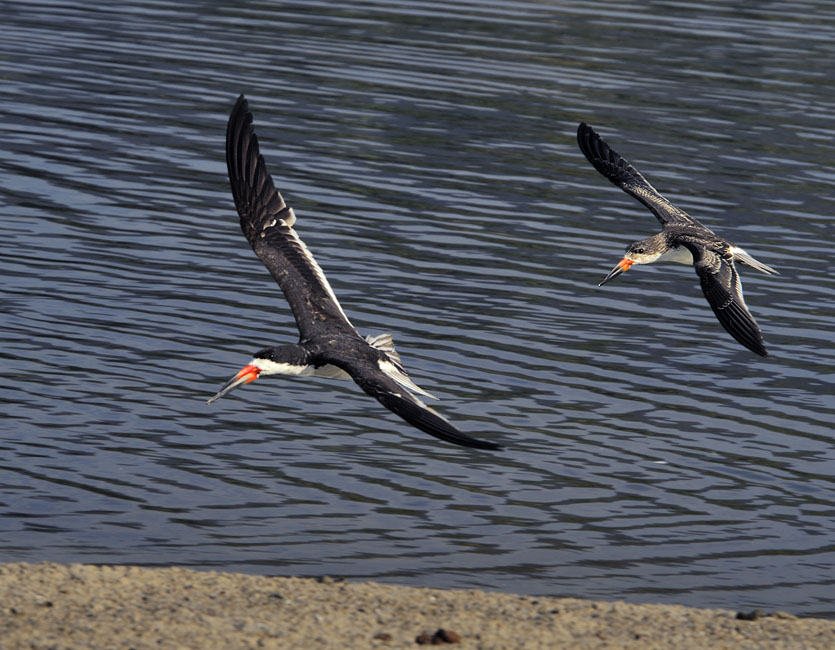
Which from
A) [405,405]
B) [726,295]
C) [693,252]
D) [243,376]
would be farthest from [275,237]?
[693,252]

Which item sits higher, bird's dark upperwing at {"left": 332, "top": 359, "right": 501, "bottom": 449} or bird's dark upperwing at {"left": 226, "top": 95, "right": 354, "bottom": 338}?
bird's dark upperwing at {"left": 226, "top": 95, "right": 354, "bottom": 338}

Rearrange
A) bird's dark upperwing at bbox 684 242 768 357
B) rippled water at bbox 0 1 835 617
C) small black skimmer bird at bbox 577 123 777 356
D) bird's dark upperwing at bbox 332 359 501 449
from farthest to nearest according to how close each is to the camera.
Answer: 1. small black skimmer bird at bbox 577 123 777 356
2. bird's dark upperwing at bbox 684 242 768 357
3. rippled water at bbox 0 1 835 617
4. bird's dark upperwing at bbox 332 359 501 449

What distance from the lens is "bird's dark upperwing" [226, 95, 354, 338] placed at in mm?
12148

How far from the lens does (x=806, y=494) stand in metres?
12.4

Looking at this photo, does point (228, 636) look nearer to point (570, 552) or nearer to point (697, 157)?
point (570, 552)

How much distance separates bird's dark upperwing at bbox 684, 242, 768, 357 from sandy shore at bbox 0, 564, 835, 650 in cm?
363

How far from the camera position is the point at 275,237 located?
1285 centimetres

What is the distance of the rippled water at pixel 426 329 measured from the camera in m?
11.1

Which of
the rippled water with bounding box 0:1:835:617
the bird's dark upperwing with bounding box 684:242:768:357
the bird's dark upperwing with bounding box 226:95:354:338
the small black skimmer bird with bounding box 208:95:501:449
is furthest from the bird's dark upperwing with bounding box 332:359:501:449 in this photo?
the bird's dark upperwing with bounding box 684:242:768:357

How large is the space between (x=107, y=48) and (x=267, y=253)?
74.4ft

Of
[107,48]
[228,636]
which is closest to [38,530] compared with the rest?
[228,636]

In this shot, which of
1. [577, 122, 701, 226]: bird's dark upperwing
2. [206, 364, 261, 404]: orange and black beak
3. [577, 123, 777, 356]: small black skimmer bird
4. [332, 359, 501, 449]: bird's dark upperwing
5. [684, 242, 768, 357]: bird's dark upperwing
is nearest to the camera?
[332, 359, 501, 449]: bird's dark upperwing

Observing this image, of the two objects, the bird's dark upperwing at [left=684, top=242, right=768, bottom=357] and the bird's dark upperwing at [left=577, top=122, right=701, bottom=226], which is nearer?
the bird's dark upperwing at [left=684, top=242, right=768, bottom=357]

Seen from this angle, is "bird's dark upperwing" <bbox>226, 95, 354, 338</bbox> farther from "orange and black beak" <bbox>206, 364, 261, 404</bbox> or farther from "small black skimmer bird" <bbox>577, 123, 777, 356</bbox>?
"small black skimmer bird" <bbox>577, 123, 777, 356</bbox>
